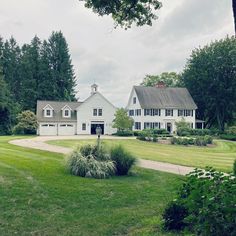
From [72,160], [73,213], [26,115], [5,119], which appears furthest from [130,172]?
[5,119]

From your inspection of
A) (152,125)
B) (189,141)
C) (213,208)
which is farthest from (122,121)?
(213,208)

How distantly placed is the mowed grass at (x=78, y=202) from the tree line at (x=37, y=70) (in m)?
52.7

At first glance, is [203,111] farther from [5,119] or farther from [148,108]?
[5,119]

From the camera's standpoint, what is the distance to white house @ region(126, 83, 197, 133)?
55219mm

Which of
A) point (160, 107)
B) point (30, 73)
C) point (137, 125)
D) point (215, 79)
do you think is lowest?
point (137, 125)

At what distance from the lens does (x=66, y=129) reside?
172ft

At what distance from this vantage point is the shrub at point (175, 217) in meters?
6.61

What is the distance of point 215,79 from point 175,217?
52.2m

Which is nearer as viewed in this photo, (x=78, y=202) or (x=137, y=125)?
(x=78, y=202)

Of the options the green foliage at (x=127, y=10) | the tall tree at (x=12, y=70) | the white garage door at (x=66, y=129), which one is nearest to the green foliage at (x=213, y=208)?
the green foliage at (x=127, y=10)

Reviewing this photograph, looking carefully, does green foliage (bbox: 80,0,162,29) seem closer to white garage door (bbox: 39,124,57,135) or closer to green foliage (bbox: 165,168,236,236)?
green foliage (bbox: 165,168,236,236)

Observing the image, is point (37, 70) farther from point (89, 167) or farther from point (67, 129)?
point (89, 167)

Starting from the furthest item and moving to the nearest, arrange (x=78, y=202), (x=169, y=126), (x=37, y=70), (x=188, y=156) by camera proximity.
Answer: (x=37, y=70) → (x=169, y=126) → (x=188, y=156) → (x=78, y=202)

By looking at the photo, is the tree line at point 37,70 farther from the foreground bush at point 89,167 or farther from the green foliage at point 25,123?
the foreground bush at point 89,167
